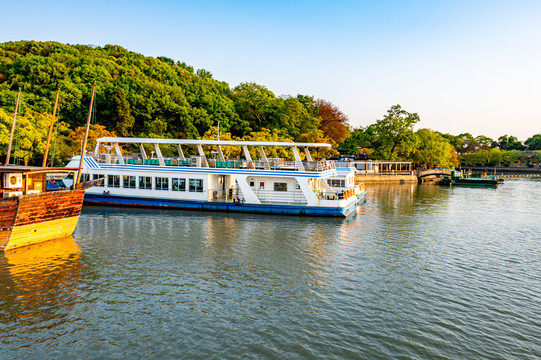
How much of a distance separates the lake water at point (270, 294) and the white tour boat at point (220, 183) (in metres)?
5.88

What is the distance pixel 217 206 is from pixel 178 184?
499cm

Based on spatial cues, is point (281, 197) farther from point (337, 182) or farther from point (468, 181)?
point (468, 181)

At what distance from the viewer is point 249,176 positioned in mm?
36406

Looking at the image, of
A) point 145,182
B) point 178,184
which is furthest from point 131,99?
point 178,184

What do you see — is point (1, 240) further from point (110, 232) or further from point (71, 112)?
point (71, 112)

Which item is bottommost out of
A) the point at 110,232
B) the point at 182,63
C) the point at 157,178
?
the point at 110,232

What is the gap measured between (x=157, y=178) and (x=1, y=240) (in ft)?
57.1

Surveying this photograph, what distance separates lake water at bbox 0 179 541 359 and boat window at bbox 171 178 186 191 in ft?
29.6

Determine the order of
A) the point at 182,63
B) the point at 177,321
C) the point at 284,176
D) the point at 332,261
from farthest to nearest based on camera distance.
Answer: the point at 182,63
the point at 284,176
the point at 332,261
the point at 177,321

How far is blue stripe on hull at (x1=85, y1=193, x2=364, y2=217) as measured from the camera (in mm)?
33844

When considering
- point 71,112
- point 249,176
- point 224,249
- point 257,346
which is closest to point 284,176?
point 249,176

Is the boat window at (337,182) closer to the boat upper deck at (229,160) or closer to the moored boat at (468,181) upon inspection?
the boat upper deck at (229,160)

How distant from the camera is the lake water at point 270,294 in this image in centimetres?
1239

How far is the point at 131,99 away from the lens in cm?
7806
